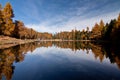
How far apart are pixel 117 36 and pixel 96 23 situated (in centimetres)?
6352

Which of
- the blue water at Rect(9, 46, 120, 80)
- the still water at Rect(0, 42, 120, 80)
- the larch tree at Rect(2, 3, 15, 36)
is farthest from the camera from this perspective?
the larch tree at Rect(2, 3, 15, 36)

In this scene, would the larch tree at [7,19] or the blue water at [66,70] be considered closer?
the blue water at [66,70]

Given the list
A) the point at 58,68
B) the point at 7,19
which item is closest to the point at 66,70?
the point at 58,68

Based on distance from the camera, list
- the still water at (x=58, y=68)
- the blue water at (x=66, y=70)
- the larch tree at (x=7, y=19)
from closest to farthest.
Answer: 1. the blue water at (x=66, y=70)
2. the still water at (x=58, y=68)
3. the larch tree at (x=7, y=19)

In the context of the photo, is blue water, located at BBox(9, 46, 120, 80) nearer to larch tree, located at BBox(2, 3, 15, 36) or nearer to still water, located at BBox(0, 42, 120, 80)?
still water, located at BBox(0, 42, 120, 80)

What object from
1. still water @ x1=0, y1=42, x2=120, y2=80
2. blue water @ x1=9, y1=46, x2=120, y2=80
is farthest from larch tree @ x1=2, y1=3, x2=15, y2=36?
blue water @ x1=9, y1=46, x2=120, y2=80

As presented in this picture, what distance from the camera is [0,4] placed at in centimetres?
6944

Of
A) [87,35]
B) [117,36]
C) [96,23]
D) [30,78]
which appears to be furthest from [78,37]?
[30,78]

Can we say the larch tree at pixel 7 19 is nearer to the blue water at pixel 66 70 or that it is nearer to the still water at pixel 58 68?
the still water at pixel 58 68

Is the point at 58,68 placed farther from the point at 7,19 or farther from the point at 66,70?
the point at 7,19

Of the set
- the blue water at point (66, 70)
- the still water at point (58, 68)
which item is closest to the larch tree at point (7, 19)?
the still water at point (58, 68)

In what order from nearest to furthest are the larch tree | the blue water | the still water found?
1. the blue water
2. the still water
3. the larch tree

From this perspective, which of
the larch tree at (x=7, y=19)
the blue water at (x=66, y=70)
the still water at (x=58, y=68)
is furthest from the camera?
the larch tree at (x=7, y=19)

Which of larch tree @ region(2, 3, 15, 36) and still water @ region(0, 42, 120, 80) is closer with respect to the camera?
still water @ region(0, 42, 120, 80)
